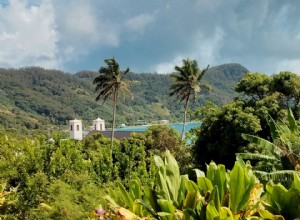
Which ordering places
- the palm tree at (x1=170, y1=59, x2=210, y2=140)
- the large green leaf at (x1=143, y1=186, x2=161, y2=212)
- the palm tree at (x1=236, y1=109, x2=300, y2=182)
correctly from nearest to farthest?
the large green leaf at (x1=143, y1=186, x2=161, y2=212) < the palm tree at (x1=236, y1=109, x2=300, y2=182) < the palm tree at (x1=170, y1=59, x2=210, y2=140)

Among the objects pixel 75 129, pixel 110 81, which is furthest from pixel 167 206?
pixel 75 129

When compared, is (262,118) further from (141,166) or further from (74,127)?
(74,127)

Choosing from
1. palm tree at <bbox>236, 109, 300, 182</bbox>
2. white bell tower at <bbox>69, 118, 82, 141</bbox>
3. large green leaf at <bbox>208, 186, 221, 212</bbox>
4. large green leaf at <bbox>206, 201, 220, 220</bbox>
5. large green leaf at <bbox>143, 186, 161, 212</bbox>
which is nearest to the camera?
large green leaf at <bbox>206, 201, 220, 220</bbox>

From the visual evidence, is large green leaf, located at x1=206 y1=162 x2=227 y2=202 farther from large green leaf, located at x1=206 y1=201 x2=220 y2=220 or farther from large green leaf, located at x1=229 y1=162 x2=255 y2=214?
large green leaf, located at x1=206 y1=201 x2=220 y2=220

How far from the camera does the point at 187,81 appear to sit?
30.4 meters

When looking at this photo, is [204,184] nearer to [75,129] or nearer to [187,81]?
[187,81]

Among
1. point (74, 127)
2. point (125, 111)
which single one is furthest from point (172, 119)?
point (74, 127)

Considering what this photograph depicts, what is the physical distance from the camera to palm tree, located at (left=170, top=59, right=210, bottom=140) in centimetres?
3027

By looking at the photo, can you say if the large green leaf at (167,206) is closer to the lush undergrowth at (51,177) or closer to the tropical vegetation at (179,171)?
the tropical vegetation at (179,171)

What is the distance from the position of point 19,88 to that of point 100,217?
191727 millimetres

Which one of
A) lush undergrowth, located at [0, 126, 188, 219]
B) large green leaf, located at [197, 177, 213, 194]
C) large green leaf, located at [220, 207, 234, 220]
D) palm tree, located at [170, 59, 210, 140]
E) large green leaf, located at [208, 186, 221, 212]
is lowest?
lush undergrowth, located at [0, 126, 188, 219]

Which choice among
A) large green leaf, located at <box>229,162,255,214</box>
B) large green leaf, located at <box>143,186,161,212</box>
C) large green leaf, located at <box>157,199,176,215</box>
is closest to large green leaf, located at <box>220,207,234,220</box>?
large green leaf, located at <box>229,162,255,214</box>

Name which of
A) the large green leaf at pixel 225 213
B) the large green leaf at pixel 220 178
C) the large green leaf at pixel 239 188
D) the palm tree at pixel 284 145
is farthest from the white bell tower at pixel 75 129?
the large green leaf at pixel 225 213

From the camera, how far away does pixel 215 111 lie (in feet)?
63.5
